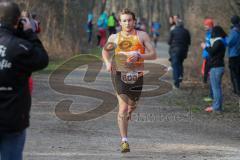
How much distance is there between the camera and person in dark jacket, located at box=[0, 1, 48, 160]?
19.0ft

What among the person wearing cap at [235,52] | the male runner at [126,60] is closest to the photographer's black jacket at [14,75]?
the male runner at [126,60]

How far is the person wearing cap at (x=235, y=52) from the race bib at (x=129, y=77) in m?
6.78

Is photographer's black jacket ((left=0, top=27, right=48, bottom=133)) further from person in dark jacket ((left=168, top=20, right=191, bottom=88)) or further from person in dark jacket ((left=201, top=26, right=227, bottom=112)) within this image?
person in dark jacket ((left=168, top=20, right=191, bottom=88))

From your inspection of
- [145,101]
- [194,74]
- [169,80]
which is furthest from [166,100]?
[194,74]

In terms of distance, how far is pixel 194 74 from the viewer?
76.4ft

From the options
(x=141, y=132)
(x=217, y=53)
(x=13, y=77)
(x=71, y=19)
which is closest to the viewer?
(x=13, y=77)

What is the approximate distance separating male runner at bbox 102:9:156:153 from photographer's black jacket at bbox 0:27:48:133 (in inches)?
149

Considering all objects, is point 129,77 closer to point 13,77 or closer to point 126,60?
point 126,60

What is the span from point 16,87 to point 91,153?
3.65m

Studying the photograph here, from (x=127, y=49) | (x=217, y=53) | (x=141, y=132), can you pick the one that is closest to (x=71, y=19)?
(x=217, y=53)

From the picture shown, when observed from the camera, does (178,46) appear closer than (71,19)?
Yes

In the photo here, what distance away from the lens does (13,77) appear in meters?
5.86

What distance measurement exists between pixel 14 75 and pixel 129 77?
402cm

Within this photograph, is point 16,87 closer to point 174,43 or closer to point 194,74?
point 174,43
